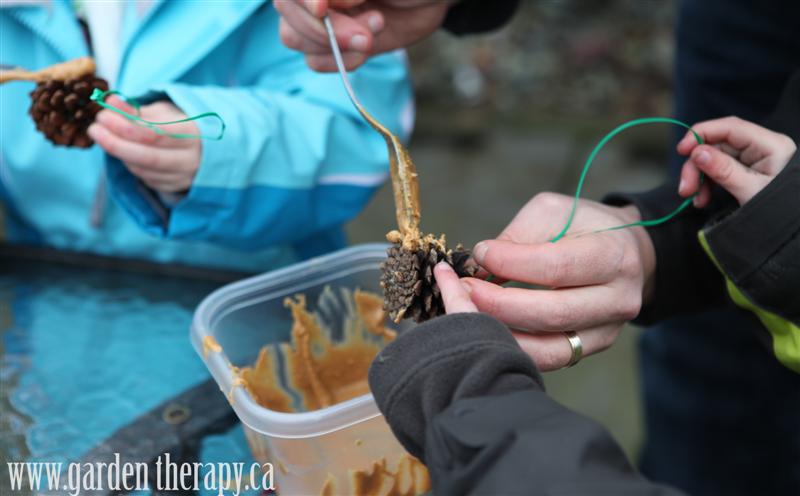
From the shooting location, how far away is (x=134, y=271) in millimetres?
1177

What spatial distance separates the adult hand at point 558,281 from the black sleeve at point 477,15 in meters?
0.50

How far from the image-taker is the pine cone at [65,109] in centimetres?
94

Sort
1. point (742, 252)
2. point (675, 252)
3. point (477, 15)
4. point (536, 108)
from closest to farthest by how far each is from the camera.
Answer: point (742, 252)
point (675, 252)
point (477, 15)
point (536, 108)

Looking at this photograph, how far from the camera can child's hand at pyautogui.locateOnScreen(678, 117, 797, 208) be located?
82cm

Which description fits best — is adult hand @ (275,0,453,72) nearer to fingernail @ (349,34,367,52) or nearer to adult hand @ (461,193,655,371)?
fingernail @ (349,34,367,52)

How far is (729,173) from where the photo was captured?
2.74 ft

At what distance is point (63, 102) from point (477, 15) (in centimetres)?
68

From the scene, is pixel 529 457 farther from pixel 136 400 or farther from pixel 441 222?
pixel 441 222

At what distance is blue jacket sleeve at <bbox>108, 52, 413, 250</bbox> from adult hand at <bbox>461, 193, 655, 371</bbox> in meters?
0.37

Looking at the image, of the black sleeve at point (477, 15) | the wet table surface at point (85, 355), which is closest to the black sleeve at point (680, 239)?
the black sleeve at point (477, 15)

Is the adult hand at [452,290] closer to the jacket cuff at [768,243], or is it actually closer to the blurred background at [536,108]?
the jacket cuff at [768,243]

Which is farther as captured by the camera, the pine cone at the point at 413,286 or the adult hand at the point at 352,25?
the adult hand at the point at 352,25

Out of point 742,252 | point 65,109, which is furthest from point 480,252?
point 65,109

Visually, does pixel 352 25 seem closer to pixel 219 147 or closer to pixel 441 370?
pixel 219 147
